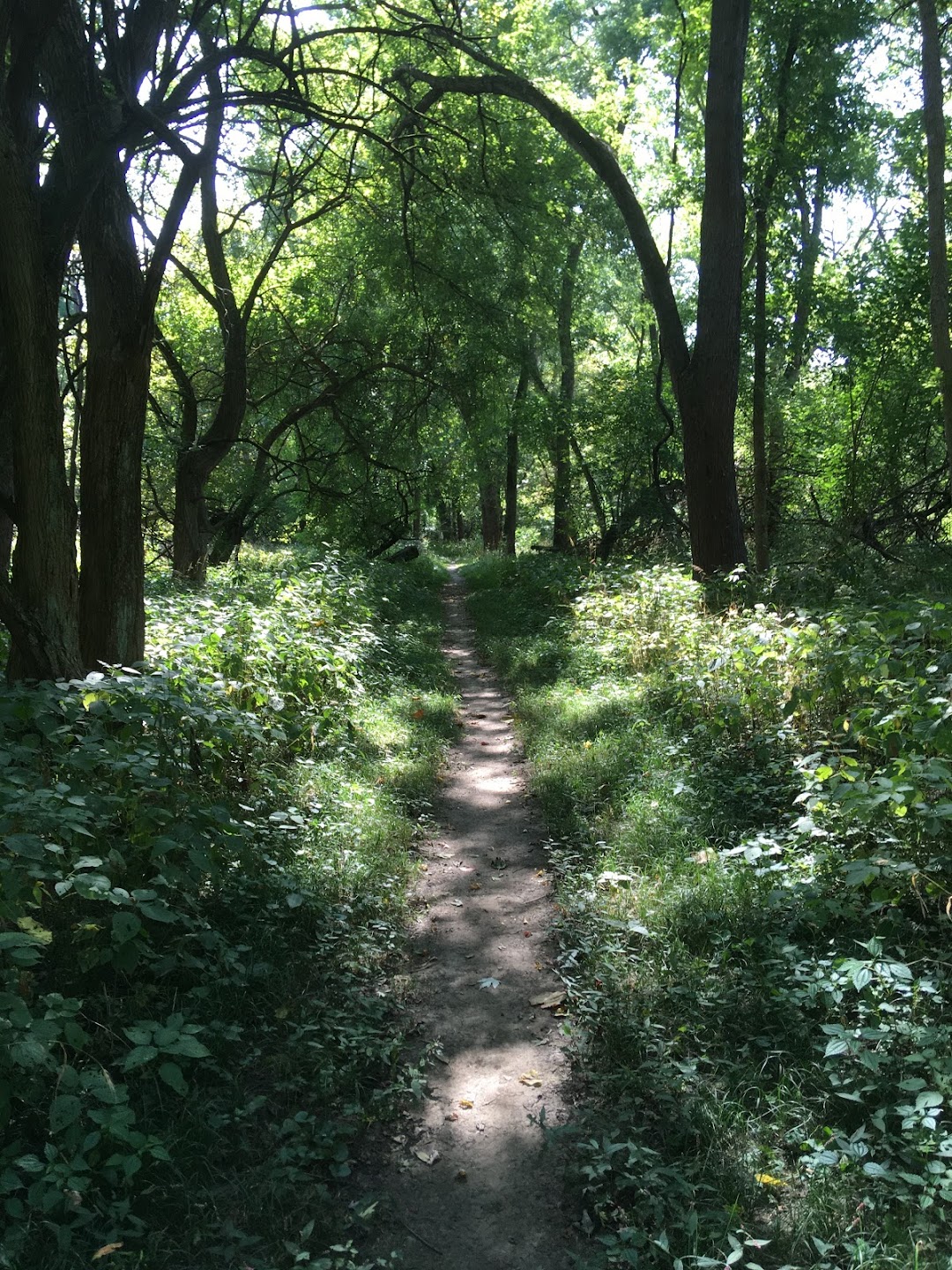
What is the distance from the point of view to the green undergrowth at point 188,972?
8.12 feet

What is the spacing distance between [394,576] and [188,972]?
1444 cm

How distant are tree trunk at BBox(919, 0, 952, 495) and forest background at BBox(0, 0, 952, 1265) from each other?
2.7 inches

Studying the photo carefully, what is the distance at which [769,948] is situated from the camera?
12.1 ft

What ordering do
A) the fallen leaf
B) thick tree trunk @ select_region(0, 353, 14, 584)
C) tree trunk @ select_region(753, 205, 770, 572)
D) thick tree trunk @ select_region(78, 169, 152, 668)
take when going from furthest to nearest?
tree trunk @ select_region(753, 205, 770, 572), thick tree trunk @ select_region(78, 169, 152, 668), thick tree trunk @ select_region(0, 353, 14, 584), the fallen leaf

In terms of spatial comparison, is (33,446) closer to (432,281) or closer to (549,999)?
(549,999)

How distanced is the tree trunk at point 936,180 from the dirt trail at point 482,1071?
245 inches

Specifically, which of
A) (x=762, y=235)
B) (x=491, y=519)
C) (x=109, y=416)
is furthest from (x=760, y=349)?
(x=491, y=519)

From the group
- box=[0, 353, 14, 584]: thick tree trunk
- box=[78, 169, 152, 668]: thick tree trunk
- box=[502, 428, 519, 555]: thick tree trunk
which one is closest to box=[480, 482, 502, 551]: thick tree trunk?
box=[502, 428, 519, 555]: thick tree trunk

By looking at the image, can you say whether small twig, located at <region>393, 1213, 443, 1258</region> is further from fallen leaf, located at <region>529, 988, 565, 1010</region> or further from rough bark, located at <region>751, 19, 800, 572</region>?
rough bark, located at <region>751, 19, 800, 572</region>

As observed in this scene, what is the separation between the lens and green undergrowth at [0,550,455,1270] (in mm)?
2475

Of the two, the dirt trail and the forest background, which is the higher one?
the forest background

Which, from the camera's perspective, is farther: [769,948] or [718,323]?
[718,323]

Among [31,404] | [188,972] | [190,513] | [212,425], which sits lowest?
[188,972]

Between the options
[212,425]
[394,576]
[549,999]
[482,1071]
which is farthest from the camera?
[394,576]
